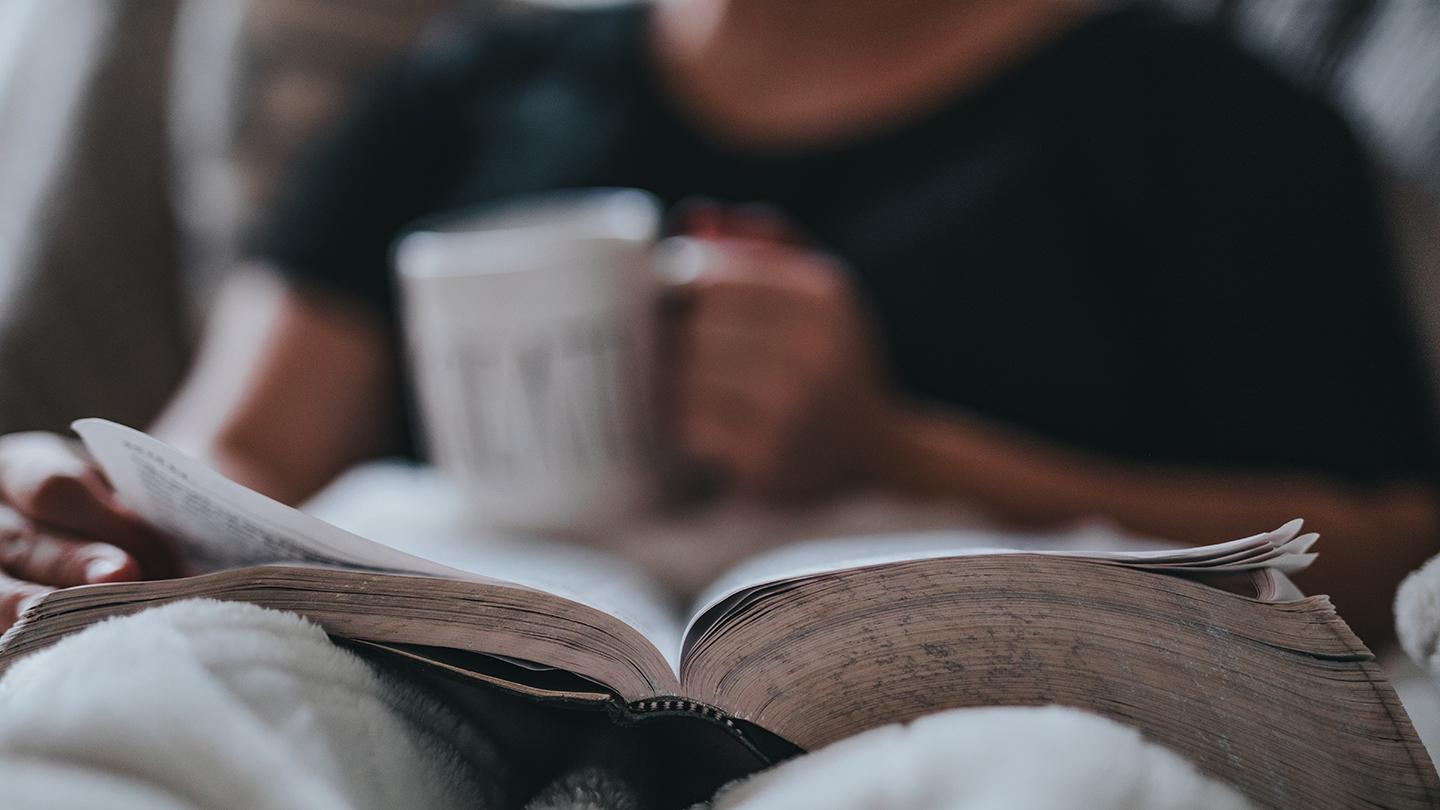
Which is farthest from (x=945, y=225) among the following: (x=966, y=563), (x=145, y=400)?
(x=145, y=400)

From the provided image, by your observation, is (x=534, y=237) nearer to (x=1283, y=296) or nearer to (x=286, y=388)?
(x=286, y=388)

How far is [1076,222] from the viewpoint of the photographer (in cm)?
79

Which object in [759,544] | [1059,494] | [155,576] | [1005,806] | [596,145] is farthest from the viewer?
[596,145]

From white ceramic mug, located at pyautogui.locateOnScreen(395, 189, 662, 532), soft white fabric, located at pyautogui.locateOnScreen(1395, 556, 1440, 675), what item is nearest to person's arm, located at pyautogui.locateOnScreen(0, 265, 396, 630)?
white ceramic mug, located at pyautogui.locateOnScreen(395, 189, 662, 532)

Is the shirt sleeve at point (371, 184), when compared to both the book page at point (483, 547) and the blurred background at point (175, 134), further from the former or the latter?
the book page at point (483, 547)

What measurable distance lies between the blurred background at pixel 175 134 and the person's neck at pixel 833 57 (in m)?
0.26

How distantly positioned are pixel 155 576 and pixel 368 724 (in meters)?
0.13

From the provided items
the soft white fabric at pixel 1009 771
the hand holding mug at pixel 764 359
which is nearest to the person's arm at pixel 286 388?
the hand holding mug at pixel 764 359

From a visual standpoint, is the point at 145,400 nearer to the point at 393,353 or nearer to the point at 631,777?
the point at 393,353

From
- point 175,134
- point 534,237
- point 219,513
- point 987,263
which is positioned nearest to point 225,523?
point 219,513

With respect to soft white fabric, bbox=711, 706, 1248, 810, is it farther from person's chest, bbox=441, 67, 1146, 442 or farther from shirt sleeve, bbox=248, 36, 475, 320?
shirt sleeve, bbox=248, 36, 475, 320

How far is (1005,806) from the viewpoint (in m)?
0.20

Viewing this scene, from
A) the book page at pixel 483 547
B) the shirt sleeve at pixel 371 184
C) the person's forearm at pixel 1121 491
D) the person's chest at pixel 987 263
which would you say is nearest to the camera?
the book page at pixel 483 547

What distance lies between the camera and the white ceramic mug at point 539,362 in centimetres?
52
